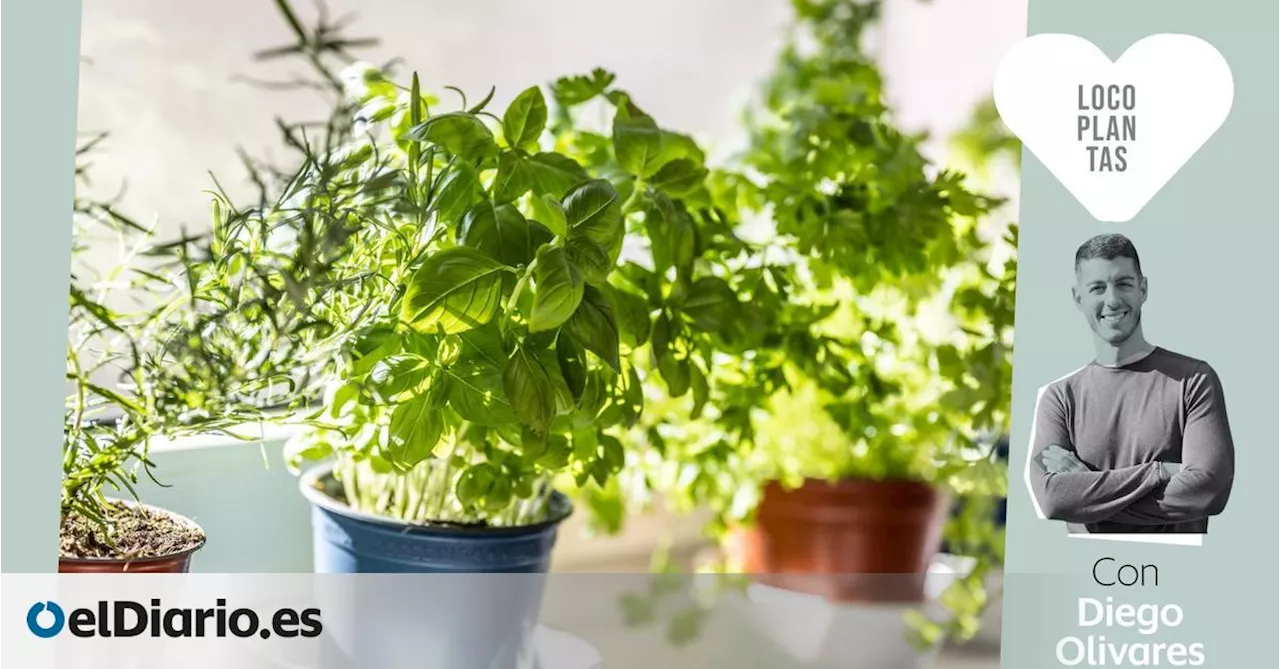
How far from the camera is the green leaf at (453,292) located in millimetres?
500

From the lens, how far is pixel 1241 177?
0.67 m

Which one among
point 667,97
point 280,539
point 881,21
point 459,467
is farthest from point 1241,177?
point 881,21

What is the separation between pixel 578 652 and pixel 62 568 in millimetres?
367

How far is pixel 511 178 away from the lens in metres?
0.57

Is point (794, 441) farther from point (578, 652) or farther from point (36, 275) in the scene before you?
point (36, 275)

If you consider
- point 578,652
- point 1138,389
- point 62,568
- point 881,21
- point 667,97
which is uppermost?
point 881,21

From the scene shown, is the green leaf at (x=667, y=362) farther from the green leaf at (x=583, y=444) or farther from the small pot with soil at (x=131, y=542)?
the small pot with soil at (x=131, y=542)

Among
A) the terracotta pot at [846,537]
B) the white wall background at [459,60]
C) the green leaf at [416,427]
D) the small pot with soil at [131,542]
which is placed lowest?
the terracotta pot at [846,537]

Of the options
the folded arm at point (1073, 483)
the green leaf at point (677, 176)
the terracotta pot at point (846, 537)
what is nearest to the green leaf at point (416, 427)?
the green leaf at point (677, 176)

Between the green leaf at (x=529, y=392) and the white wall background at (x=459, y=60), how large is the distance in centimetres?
20

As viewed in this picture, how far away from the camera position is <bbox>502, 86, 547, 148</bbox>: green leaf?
585 millimetres

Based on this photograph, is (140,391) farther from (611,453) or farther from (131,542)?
(611,453)

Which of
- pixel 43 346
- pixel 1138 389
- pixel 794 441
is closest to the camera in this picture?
pixel 43 346

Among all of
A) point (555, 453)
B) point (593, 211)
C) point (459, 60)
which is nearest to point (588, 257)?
point (593, 211)
